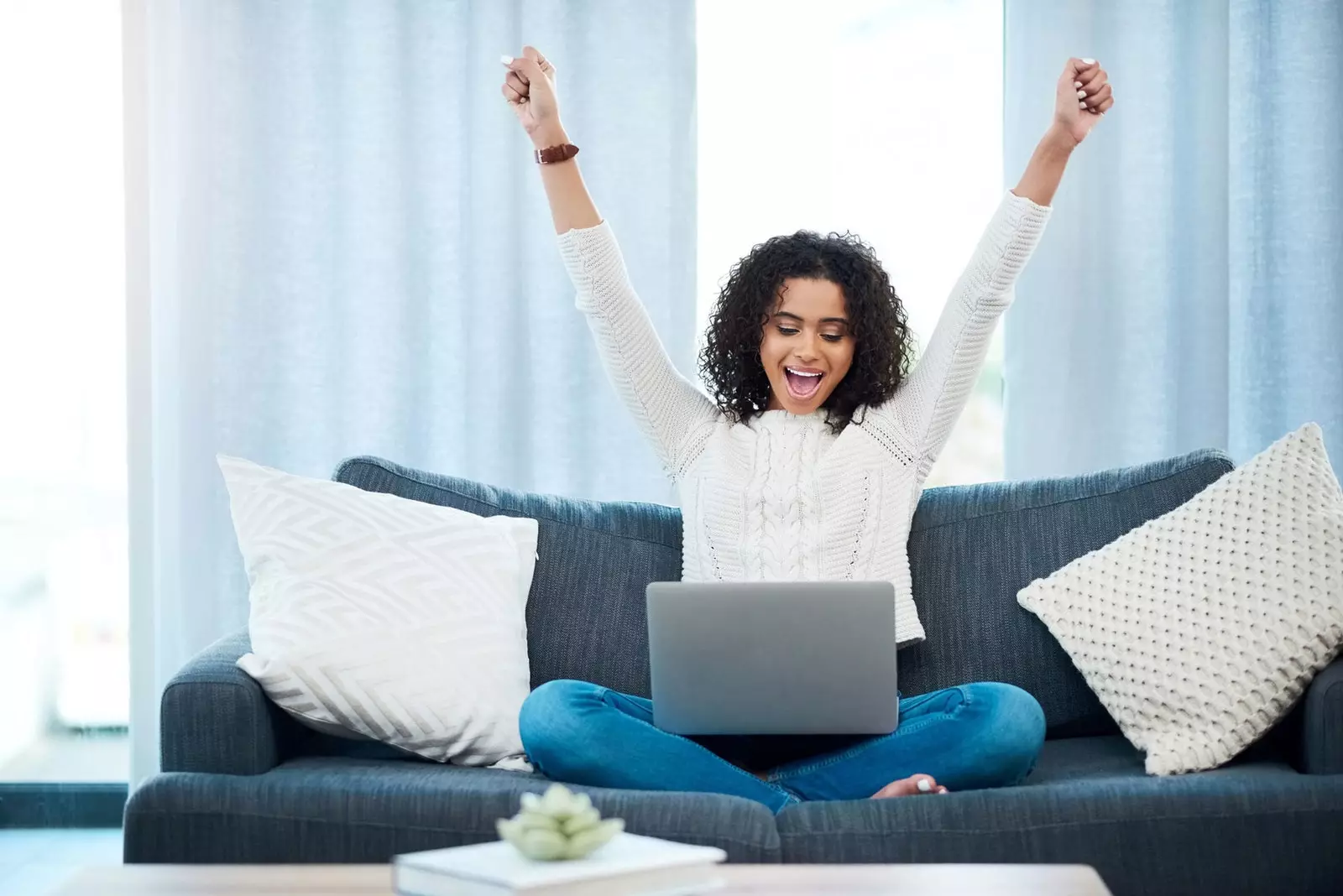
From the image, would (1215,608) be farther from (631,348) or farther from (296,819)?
(296,819)

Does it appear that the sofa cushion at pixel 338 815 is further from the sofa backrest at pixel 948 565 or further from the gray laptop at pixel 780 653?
the sofa backrest at pixel 948 565

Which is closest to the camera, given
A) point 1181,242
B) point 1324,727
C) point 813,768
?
point 1324,727

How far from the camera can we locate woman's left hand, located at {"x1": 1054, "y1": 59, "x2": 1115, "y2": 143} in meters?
2.17

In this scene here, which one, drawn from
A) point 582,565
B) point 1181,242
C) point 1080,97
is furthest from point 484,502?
point 1181,242

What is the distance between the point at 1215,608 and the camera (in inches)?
74.0

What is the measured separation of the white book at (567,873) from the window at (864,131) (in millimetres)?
1975

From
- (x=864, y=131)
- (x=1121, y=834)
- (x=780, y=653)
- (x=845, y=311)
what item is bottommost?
(x=1121, y=834)

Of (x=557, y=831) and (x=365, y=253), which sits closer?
(x=557, y=831)

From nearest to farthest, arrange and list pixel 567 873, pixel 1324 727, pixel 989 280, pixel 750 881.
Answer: pixel 567 873, pixel 750 881, pixel 1324 727, pixel 989 280

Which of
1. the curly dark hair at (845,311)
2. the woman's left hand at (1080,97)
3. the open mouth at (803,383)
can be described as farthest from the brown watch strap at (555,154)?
the woman's left hand at (1080,97)

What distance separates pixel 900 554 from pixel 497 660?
66 centimetres

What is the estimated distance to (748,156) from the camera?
2893mm

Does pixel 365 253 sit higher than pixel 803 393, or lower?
higher

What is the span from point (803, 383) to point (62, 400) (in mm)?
1678
